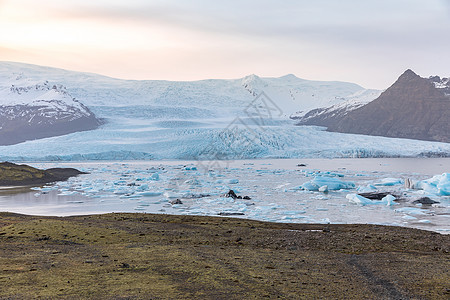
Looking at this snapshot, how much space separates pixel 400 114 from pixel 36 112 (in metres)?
94.7

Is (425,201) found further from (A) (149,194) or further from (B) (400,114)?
(B) (400,114)

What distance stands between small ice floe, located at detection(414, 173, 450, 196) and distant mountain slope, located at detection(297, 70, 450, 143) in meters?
89.7

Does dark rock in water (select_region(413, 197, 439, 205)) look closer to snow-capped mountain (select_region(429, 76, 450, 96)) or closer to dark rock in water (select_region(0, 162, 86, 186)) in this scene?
dark rock in water (select_region(0, 162, 86, 186))

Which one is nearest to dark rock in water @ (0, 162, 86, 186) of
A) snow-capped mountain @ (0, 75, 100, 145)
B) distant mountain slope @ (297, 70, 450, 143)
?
snow-capped mountain @ (0, 75, 100, 145)

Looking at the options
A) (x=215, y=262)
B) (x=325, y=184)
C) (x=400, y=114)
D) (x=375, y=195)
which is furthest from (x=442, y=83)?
(x=215, y=262)

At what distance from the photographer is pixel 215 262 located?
26.0 feet

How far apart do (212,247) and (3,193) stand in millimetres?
21238

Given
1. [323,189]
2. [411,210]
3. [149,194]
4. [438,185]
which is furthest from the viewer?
[323,189]

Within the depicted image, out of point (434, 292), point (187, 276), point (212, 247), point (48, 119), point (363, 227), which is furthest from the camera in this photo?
point (48, 119)

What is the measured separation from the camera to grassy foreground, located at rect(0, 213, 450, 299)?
6188mm

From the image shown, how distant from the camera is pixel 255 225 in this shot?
13.5 m

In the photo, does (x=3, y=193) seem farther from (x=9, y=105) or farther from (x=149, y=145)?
(x=9, y=105)

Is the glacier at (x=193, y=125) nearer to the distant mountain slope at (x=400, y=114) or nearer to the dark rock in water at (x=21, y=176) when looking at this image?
the distant mountain slope at (x=400, y=114)

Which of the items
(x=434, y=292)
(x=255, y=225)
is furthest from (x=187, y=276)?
(x=255, y=225)
